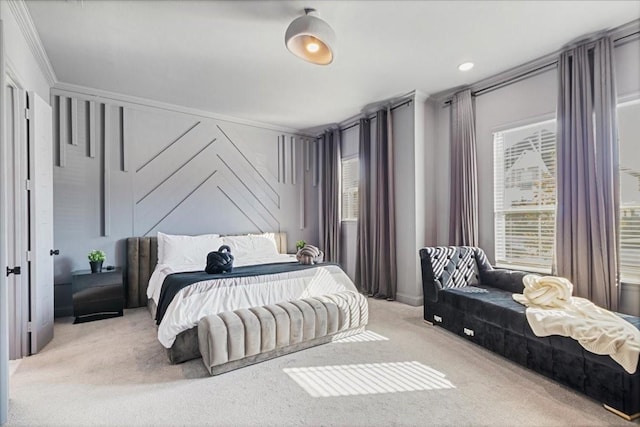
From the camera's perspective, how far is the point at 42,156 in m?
2.89

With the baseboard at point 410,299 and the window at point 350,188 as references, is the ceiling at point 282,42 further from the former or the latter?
the baseboard at point 410,299

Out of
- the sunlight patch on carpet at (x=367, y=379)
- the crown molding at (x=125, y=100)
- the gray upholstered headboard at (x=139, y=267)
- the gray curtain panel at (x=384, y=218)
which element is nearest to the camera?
the sunlight patch on carpet at (x=367, y=379)

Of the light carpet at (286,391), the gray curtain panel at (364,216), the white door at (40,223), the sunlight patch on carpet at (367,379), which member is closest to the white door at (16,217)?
the white door at (40,223)

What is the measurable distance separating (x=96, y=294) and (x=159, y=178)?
1.74m

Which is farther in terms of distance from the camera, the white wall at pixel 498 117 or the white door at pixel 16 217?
the white wall at pixel 498 117

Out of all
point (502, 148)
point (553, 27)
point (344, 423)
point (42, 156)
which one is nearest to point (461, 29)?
point (553, 27)

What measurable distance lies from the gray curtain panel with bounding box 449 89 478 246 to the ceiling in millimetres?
362

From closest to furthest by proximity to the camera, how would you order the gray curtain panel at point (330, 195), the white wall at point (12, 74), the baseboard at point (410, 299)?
the white wall at point (12, 74)
the baseboard at point (410, 299)
the gray curtain panel at point (330, 195)

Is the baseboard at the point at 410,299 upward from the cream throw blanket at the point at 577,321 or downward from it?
downward

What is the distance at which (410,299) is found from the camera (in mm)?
4180

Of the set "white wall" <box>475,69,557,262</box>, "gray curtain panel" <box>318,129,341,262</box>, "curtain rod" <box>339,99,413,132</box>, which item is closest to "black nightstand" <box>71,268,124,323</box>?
"gray curtain panel" <box>318,129,341,262</box>

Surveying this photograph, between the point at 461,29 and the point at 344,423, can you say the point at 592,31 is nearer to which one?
the point at 461,29

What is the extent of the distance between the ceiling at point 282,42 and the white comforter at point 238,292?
7.46 feet

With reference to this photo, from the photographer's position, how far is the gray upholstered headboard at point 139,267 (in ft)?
13.1
